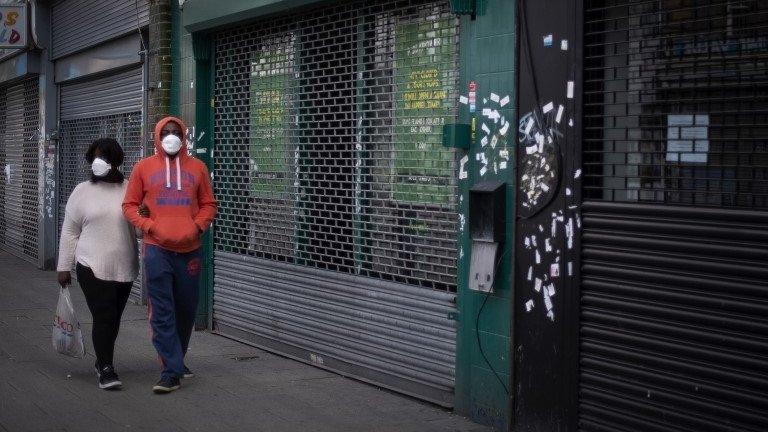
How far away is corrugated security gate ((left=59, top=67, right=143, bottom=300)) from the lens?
12375 millimetres

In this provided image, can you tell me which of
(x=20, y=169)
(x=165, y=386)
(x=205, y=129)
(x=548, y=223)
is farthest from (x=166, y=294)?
(x=20, y=169)

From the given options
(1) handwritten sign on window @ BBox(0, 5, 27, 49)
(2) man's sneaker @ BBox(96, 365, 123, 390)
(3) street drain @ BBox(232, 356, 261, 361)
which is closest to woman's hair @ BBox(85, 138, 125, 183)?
(2) man's sneaker @ BBox(96, 365, 123, 390)

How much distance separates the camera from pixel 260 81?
9.38 m

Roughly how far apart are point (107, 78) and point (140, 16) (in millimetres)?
2169

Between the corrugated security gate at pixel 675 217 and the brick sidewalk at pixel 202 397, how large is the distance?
1372 millimetres

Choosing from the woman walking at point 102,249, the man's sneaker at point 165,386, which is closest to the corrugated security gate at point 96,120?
the woman walking at point 102,249

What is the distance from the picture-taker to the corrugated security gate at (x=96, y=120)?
12.4 metres

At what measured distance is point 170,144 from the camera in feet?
23.4

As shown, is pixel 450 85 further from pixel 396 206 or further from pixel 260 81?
pixel 260 81

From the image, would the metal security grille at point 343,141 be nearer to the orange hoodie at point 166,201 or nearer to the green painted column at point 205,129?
the green painted column at point 205,129

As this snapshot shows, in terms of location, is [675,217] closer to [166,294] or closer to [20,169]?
[166,294]

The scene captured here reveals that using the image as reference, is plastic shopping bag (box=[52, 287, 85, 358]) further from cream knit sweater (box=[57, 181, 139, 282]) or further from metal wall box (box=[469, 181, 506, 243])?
metal wall box (box=[469, 181, 506, 243])

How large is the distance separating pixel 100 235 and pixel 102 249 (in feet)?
0.34

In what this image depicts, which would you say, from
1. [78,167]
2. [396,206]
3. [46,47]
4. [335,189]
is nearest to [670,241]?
[396,206]
